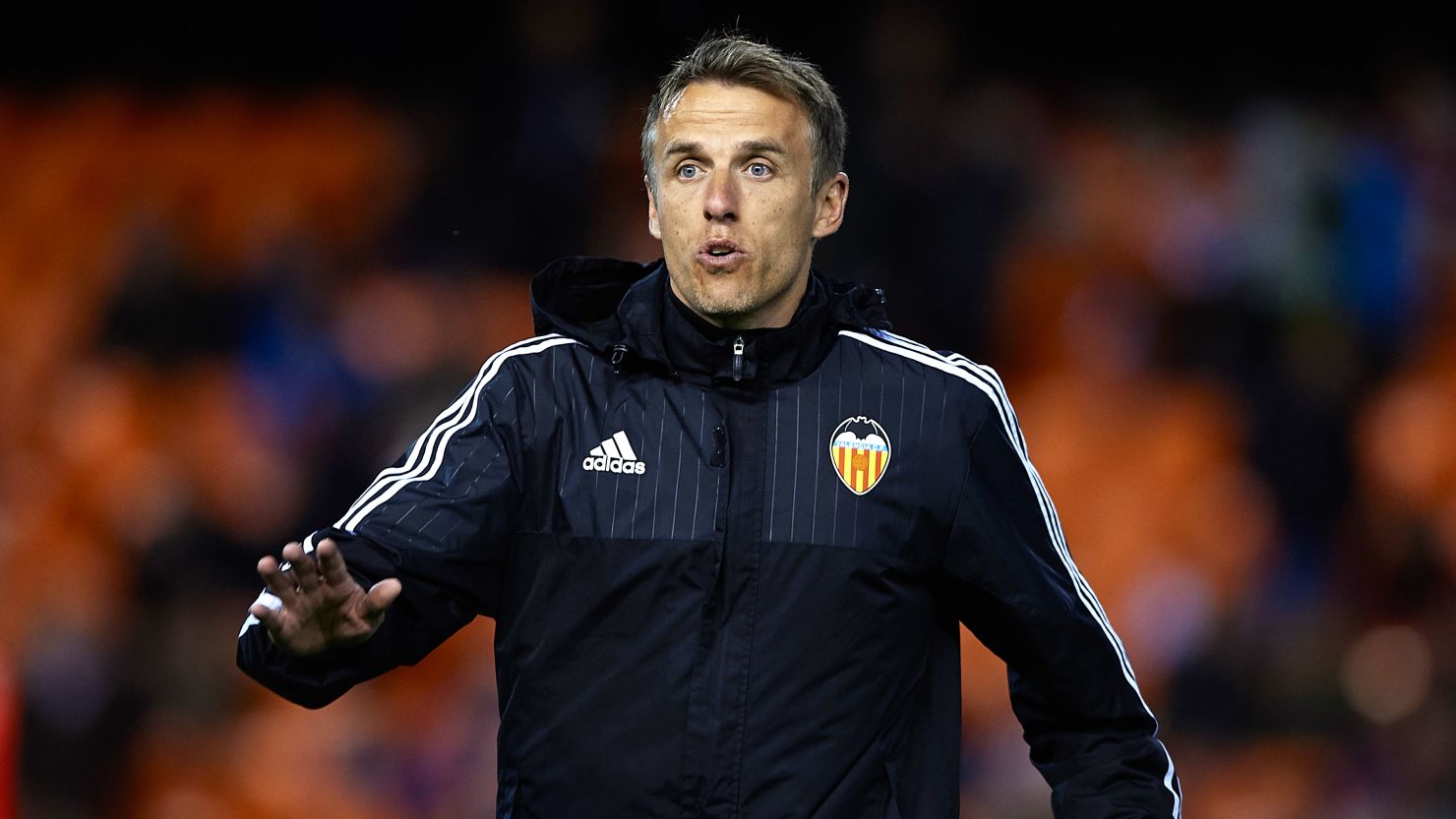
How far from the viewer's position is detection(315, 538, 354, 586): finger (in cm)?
158

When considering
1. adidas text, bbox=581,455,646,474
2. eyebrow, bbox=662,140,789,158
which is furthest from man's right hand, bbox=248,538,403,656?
eyebrow, bbox=662,140,789,158

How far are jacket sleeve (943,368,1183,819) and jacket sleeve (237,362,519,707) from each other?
→ 501 millimetres

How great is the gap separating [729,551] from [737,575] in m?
0.03

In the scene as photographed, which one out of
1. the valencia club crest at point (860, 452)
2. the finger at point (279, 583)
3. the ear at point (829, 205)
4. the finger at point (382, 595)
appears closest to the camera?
the finger at point (279, 583)

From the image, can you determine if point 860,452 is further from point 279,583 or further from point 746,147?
point 279,583

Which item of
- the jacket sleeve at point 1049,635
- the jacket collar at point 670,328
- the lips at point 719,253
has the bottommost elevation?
the jacket sleeve at point 1049,635

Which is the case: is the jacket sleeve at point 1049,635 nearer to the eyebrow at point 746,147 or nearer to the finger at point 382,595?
the eyebrow at point 746,147

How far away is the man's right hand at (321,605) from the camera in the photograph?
5.22ft

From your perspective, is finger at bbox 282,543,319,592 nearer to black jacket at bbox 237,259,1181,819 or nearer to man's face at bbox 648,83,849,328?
black jacket at bbox 237,259,1181,819

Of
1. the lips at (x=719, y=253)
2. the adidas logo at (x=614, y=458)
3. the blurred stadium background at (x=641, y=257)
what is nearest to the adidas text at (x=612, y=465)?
the adidas logo at (x=614, y=458)

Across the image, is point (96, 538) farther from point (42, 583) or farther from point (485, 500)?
point (485, 500)

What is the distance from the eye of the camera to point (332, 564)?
1599 millimetres

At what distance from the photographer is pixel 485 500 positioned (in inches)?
71.7

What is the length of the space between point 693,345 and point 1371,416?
3790mm
